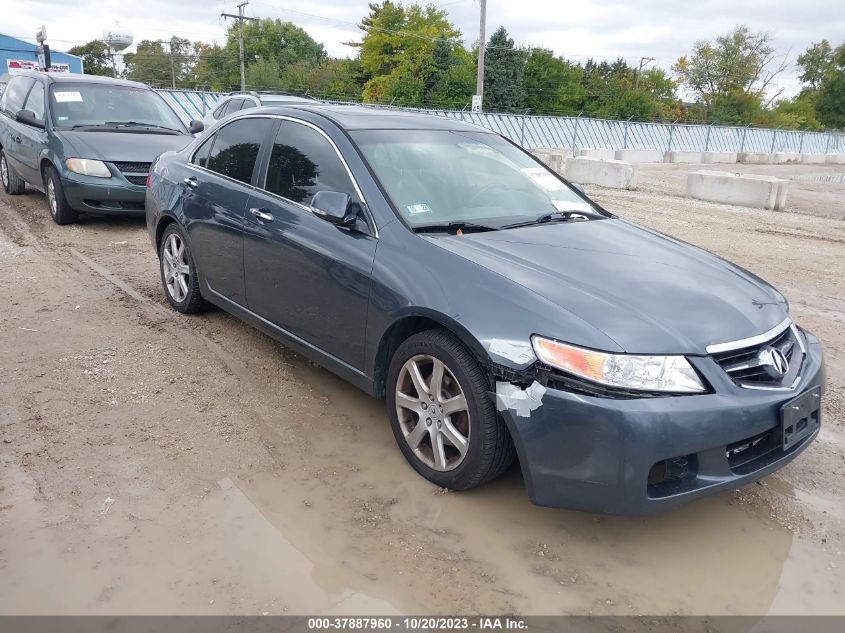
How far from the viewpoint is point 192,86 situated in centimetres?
9325

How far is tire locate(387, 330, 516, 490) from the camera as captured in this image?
2879 mm

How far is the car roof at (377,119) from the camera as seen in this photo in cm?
400

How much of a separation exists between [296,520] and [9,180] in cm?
988

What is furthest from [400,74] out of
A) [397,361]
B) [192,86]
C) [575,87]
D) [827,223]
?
[397,361]

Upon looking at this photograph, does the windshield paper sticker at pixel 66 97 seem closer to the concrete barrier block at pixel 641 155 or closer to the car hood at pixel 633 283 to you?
the car hood at pixel 633 283

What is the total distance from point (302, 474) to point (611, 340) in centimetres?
163

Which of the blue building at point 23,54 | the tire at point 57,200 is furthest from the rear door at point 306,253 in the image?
the blue building at point 23,54

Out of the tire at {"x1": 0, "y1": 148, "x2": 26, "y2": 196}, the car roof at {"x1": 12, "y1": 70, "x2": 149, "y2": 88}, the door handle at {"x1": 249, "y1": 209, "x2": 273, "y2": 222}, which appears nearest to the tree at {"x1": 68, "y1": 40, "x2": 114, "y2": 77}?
the tire at {"x1": 0, "y1": 148, "x2": 26, "y2": 196}

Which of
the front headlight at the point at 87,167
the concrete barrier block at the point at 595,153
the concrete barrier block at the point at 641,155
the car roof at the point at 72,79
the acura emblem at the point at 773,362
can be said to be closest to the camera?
the acura emblem at the point at 773,362

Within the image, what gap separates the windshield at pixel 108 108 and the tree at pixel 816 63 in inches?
3917

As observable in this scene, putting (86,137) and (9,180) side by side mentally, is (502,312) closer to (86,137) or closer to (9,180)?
(86,137)

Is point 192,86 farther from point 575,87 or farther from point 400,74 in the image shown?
point 575,87

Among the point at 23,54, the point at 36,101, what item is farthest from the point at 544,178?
the point at 23,54

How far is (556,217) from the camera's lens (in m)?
3.93
